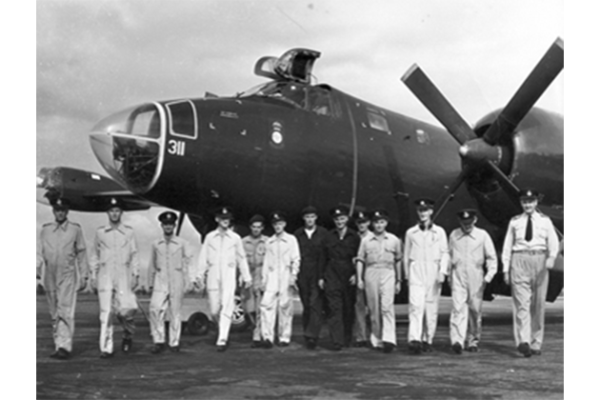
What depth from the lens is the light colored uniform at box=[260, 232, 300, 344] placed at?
393 inches

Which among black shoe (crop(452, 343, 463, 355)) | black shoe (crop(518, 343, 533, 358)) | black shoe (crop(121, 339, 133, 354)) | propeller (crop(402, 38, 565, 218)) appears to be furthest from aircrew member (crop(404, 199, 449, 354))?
black shoe (crop(121, 339, 133, 354))

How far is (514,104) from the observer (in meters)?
11.9

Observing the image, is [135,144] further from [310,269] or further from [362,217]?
[362,217]

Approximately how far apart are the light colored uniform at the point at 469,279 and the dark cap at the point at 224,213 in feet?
10.8

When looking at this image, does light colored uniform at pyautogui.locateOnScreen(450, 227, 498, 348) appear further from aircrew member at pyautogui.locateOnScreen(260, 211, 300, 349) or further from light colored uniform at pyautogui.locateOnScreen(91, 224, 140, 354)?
light colored uniform at pyautogui.locateOnScreen(91, 224, 140, 354)

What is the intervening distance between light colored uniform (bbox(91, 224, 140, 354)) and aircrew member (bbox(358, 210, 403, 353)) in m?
3.27

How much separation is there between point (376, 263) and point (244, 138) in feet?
9.24

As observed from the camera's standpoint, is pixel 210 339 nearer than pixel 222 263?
No

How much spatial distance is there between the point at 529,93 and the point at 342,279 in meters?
4.83

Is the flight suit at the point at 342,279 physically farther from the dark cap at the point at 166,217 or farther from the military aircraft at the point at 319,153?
the dark cap at the point at 166,217

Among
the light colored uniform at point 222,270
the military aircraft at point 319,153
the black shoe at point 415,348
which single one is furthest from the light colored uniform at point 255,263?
the black shoe at point 415,348
